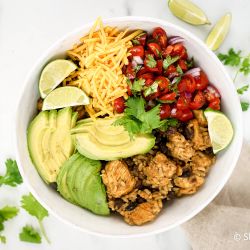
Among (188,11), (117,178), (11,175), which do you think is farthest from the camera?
(11,175)

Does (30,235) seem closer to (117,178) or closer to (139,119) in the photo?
(117,178)

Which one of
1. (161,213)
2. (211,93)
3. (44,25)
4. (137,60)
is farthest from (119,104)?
(44,25)

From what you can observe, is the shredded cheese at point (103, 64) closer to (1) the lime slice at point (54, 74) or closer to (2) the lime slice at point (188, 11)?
(1) the lime slice at point (54, 74)

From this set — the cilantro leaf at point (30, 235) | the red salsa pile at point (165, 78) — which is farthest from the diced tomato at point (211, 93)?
the cilantro leaf at point (30, 235)

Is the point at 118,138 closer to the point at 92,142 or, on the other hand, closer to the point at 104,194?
the point at 92,142

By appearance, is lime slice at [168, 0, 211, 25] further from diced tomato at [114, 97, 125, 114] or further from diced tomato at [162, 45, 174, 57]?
diced tomato at [114, 97, 125, 114]

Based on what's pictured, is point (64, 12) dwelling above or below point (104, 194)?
above

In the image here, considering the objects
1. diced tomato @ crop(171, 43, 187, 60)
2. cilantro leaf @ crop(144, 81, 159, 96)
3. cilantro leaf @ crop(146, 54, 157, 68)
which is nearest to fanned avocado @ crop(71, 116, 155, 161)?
cilantro leaf @ crop(144, 81, 159, 96)

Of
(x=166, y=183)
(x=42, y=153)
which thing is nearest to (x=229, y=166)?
(x=166, y=183)
